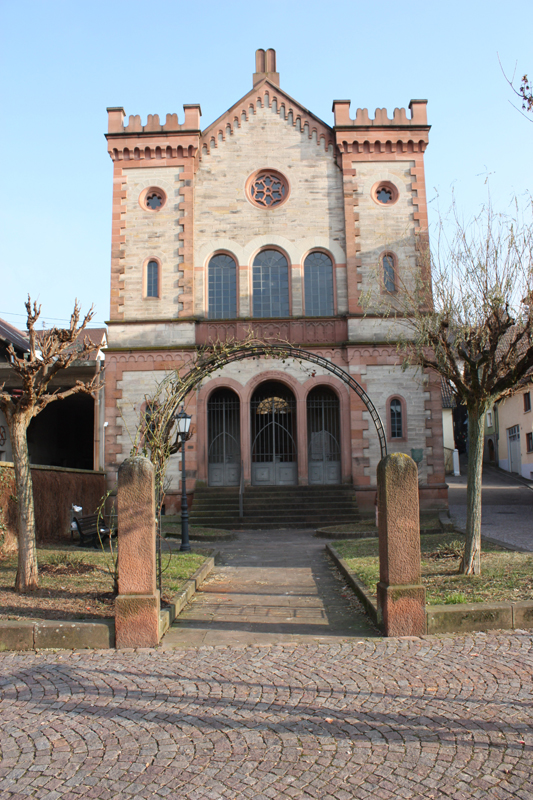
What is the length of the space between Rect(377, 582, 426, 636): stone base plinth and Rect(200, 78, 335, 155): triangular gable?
63.7 ft

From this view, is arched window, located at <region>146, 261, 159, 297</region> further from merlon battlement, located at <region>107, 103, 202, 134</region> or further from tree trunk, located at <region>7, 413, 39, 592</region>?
tree trunk, located at <region>7, 413, 39, 592</region>

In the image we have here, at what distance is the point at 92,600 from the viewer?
296 inches

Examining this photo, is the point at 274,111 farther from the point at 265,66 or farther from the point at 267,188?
the point at 267,188

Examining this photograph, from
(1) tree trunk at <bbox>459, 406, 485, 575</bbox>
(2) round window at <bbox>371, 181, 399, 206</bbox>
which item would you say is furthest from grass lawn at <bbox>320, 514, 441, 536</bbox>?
(2) round window at <bbox>371, 181, 399, 206</bbox>

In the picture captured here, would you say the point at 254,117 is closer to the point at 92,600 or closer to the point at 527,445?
the point at 92,600

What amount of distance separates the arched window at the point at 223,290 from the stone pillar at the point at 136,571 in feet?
52.2

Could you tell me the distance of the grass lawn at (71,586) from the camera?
694 cm

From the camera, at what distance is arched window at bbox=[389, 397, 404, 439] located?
2036 centimetres

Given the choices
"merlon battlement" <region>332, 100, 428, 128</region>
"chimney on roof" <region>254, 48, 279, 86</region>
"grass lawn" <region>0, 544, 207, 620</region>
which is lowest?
"grass lawn" <region>0, 544, 207, 620</region>

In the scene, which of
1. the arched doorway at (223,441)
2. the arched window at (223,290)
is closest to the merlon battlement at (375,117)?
the arched window at (223,290)

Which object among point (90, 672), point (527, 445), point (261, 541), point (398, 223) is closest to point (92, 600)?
point (90, 672)

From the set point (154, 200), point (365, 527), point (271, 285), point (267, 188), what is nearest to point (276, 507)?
point (365, 527)

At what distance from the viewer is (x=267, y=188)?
22.2 m

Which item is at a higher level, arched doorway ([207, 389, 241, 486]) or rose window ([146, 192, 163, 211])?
rose window ([146, 192, 163, 211])
